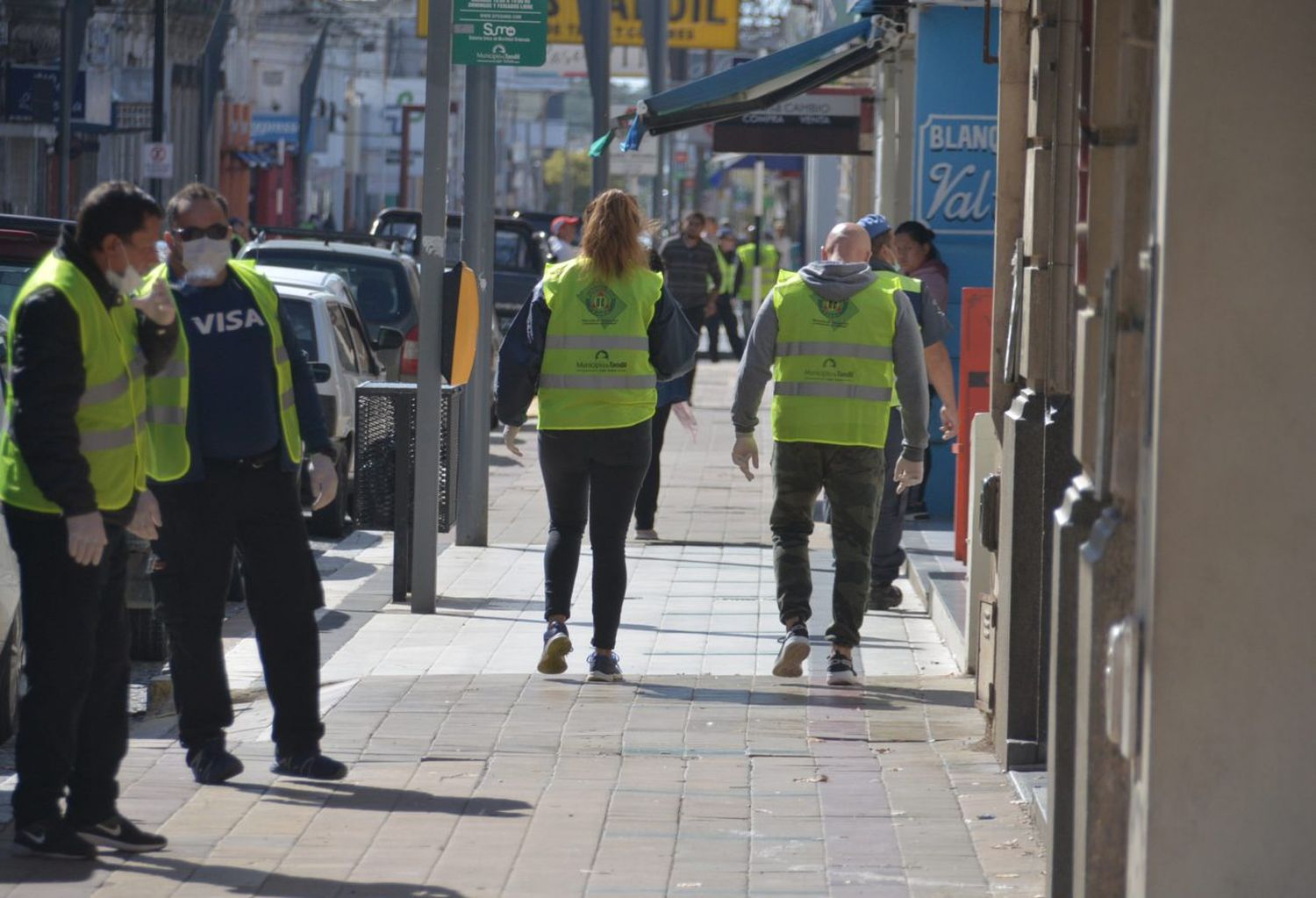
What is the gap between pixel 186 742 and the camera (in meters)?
6.74

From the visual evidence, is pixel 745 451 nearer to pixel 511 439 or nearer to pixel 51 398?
pixel 511 439

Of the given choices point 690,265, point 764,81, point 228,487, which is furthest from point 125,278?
point 690,265

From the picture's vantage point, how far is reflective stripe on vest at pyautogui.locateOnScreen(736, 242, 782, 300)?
36.3 meters

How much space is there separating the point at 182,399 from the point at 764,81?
8.66 meters

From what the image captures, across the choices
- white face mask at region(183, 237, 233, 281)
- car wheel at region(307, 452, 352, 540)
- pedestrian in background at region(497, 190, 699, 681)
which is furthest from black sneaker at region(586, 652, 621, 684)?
car wheel at region(307, 452, 352, 540)

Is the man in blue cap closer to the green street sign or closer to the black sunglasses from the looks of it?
the green street sign

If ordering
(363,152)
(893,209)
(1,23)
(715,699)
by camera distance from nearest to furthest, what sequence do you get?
(715,699)
(893,209)
(1,23)
(363,152)

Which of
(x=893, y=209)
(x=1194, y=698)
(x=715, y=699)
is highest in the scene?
(x=893, y=209)

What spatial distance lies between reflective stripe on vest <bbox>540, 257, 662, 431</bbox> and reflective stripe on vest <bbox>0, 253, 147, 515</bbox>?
111 inches

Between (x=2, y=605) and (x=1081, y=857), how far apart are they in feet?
13.6

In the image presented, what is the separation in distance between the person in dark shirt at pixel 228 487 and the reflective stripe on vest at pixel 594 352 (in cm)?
175

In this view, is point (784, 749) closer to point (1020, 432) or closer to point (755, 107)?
point (1020, 432)

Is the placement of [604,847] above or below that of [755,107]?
below

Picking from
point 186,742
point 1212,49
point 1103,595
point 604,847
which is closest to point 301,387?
point 186,742
